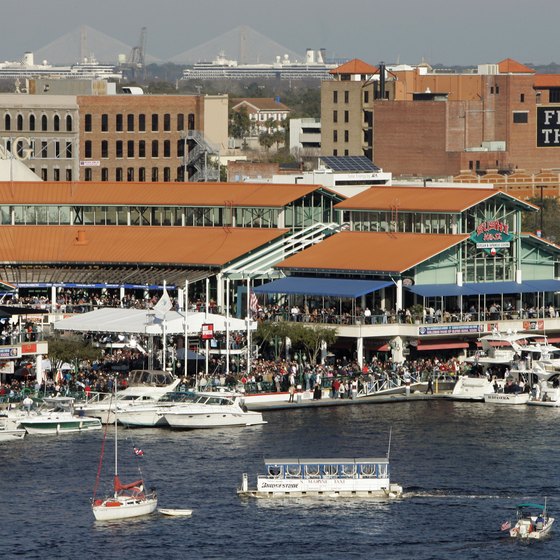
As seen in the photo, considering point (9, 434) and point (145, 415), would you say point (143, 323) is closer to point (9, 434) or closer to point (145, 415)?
point (145, 415)

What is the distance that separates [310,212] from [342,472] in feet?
174

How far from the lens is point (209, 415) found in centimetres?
10431

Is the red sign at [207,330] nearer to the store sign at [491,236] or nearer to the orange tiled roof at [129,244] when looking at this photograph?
the orange tiled roof at [129,244]

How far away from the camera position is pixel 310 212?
5477 inches

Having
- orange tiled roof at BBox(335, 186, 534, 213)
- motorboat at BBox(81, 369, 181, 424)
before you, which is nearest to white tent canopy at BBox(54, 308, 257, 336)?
motorboat at BBox(81, 369, 181, 424)

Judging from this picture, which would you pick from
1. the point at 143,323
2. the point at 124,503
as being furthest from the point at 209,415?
the point at 124,503

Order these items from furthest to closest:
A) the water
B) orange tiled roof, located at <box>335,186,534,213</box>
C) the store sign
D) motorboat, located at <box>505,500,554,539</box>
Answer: orange tiled roof, located at <box>335,186,534,213</box> → the store sign → motorboat, located at <box>505,500,554,539</box> → the water

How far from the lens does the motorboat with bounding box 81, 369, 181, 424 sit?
10462cm

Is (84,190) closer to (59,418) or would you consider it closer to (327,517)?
(59,418)

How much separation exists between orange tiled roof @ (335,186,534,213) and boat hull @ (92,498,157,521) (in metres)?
49.9

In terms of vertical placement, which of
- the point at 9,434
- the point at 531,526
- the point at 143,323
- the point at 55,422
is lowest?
the point at 531,526

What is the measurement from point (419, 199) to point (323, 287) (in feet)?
39.1

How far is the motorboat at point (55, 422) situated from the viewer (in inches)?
4005

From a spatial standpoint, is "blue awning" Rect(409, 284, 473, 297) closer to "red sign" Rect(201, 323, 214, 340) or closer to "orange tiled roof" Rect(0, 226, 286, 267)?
"orange tiled roof" Rect(0, 226, 286, 267)
